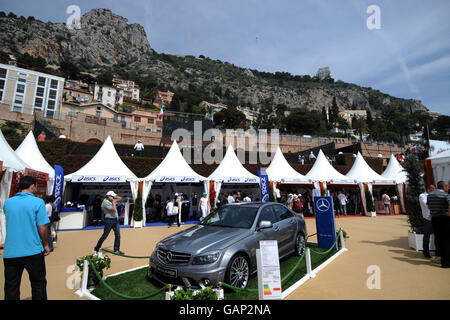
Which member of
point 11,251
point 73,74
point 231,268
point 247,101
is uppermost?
point 247,101

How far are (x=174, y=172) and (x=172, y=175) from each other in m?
0.44

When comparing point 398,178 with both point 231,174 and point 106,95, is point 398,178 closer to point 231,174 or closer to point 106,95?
point 231,174

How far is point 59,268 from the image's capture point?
566 cm

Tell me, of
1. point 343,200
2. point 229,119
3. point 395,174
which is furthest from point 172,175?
point 229,119

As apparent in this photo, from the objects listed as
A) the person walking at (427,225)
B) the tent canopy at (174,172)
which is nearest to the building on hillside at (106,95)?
the tent canopy at (174,172)

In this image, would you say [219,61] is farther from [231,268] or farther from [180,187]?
[231,268]

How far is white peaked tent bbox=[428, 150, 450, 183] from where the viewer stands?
7345mm

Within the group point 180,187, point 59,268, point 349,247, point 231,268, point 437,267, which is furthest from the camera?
point 180,187

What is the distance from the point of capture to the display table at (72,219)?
12.0 m

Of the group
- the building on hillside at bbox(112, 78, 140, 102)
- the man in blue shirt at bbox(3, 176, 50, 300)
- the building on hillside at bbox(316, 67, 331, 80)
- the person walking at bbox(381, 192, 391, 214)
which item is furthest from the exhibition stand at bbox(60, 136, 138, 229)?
the building on hillside at bbox(316, 67, 331, 80)

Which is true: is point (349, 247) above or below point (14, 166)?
below
